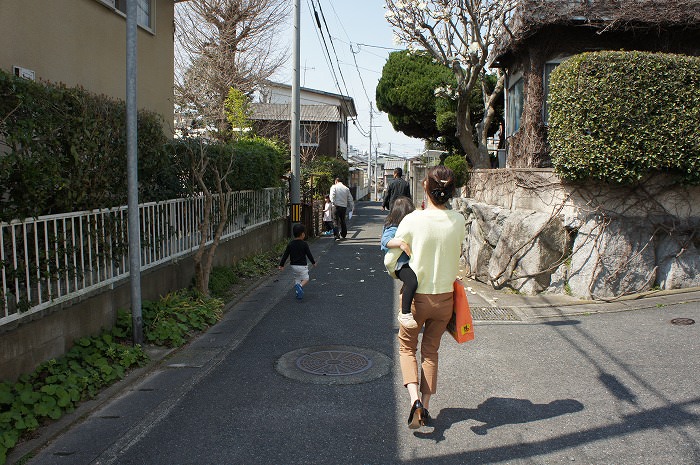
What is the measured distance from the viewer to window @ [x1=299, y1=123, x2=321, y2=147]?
108 feet

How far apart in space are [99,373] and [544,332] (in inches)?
180

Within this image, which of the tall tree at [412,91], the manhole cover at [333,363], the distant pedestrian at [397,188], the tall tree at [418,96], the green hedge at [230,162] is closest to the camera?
the manhole cover at [333,363]

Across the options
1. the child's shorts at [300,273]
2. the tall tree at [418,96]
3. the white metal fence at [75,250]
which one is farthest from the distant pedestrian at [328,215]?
the white metal fence at [75,250]

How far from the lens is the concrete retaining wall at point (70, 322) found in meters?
4.05

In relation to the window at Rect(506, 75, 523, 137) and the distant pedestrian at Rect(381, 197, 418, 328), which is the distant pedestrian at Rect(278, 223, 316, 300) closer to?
the distant pedestrian at Rect(381, 197, 418, 328)

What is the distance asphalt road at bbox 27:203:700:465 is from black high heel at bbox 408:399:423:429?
6cm

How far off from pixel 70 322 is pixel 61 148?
148 centimetres

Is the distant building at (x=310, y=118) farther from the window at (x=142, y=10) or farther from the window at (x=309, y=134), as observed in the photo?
the window at (x=142, y=10)

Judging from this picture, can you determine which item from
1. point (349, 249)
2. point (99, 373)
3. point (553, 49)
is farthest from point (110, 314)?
point (553, 49)

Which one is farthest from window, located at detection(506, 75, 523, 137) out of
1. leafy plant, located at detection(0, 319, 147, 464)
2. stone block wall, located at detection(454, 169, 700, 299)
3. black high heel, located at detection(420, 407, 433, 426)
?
leafy plant, located at detection(0, 319, 147, 464)

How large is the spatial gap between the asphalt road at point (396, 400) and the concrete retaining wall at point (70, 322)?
66 centimetres

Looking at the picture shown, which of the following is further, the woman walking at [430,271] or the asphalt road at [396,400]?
the woman walking at [430,271]

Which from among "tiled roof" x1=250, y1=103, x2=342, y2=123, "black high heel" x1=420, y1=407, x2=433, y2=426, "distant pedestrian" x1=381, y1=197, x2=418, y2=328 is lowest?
"black high heel" x1=420, y1=407, x2=433, y2=426

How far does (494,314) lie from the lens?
283 inches
